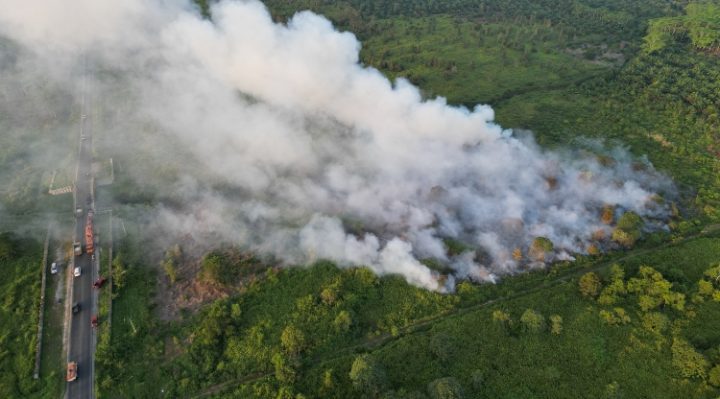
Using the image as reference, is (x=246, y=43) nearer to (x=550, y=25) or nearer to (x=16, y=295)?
(x=16, y=295)

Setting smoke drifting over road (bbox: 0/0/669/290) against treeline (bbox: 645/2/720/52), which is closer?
smoke drifting over road (bbox: 0/0/669/290)

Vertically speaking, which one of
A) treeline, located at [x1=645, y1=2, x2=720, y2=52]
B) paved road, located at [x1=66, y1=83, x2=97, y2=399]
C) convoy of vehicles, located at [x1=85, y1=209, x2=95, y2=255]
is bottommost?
paved road, located at [x1=66, y1=83, x2=97, y2=399]

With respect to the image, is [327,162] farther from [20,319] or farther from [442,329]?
[20,319]

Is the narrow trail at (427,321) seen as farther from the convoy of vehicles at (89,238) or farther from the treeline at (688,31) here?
the treeline at (688,31)

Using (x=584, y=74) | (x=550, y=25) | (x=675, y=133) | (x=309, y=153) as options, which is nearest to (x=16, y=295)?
(x=309, y=153)

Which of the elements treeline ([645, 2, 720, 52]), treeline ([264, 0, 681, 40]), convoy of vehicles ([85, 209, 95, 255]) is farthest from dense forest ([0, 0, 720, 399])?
treeline ([264, 0, 681, 40])

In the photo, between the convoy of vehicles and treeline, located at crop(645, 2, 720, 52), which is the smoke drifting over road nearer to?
the convoy of vehicles
